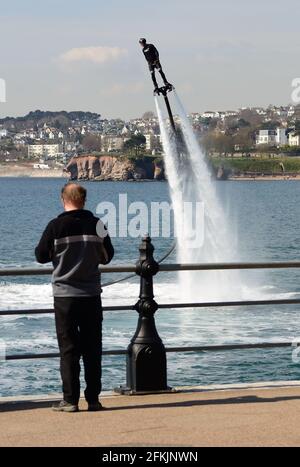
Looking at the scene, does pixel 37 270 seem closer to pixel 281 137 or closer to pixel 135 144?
pixel 135 144

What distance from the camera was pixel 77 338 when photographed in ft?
29.9

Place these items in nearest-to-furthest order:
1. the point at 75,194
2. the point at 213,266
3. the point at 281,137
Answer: the point at 75,194
the point at 213,266
the point at 281,137

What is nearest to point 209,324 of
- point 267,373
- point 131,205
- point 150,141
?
point 267,373

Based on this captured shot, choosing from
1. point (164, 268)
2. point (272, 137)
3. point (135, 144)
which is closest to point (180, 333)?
point (164, 268)

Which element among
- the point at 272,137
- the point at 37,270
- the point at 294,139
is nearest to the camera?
the point at 37,270

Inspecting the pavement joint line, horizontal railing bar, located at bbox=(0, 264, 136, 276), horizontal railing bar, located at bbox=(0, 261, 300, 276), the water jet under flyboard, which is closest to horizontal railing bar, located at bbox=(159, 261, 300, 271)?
horizontal railing bar, located at bbox=(0, 261, 300, 276)

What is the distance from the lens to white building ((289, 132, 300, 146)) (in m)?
186

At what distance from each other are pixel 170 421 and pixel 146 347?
53.1 inches

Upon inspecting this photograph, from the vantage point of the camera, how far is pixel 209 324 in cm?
2667

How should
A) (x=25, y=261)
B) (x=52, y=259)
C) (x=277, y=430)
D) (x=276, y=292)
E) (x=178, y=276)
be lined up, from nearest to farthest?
(x=277, y=430) → (x=52, y=259) → (x=276, y=292) → (x=178, y=276) → (x=25, y=261)

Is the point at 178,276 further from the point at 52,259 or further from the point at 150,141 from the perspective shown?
the point at 150,141

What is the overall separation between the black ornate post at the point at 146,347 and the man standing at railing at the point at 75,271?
88 centimetres

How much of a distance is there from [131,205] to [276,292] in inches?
3269

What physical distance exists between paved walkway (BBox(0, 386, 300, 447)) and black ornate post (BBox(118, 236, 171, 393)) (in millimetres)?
141
